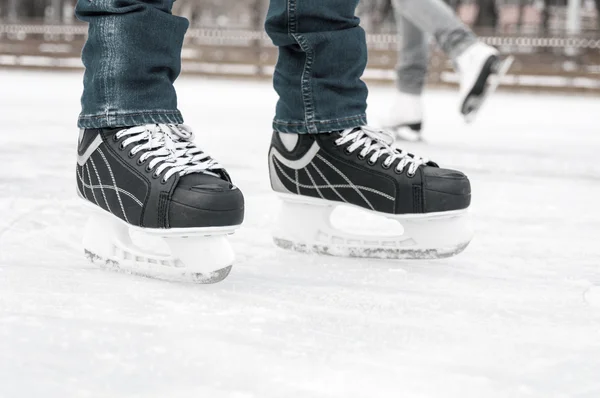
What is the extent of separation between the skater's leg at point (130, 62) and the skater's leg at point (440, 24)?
5.38 feet

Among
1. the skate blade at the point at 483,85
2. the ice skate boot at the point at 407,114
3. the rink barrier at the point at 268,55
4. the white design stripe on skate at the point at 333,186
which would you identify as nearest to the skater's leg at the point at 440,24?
the skate blade at the point at 483,85

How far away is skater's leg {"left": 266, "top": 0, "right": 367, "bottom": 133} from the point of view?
115 centimetres

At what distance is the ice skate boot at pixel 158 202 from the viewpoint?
94 centimetres

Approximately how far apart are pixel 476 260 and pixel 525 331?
1.12 ft

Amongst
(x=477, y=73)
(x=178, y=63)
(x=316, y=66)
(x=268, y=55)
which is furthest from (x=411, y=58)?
(x=268, y=55)

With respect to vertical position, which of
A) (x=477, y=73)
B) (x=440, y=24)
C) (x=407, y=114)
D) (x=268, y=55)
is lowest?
(x=268, y=55)

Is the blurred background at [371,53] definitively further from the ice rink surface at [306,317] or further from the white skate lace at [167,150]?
the white skate lace at [167,150]

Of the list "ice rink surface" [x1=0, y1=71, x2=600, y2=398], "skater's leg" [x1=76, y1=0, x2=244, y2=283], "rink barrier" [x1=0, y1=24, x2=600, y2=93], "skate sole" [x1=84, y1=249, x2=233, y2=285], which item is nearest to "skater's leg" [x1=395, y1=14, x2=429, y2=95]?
"ice rink surface" [x1=0, y1=71, x2=600, y2=398]

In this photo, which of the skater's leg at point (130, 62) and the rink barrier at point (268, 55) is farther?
the rink barrier at point (268, 55)

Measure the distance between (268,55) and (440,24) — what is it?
217 inches

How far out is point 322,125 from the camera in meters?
1.15

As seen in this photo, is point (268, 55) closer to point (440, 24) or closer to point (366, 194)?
point (440, 24)

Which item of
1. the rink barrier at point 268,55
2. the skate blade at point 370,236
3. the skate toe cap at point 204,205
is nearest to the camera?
the skate toe cap at point 204,205

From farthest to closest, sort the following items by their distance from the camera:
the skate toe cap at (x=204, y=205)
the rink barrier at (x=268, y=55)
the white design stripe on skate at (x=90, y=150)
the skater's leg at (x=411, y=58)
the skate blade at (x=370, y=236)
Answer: the rink barrier at (x=268, y=55) < the skater's leg at (x=411, y=58) < the skate blade at (x=370, y=236) < the white design stripe on skate at (x=90, y=150) < the skate toe cap at (x=204, y=205)
